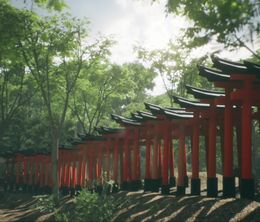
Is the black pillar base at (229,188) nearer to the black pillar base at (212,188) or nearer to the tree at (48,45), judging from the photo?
the black pillar base at (212,188)

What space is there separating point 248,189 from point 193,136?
438 cm

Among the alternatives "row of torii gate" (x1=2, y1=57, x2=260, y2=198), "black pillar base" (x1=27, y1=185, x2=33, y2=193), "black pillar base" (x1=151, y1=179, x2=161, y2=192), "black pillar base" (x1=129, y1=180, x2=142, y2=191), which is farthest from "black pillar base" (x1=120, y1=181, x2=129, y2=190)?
"black pillar base" (x1=27, y1=185, x2=33, y2=193)

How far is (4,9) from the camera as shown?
19094 millimetres

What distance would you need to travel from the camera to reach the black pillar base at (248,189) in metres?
11.0

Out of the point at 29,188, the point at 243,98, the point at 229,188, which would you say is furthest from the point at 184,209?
the point at 29,188

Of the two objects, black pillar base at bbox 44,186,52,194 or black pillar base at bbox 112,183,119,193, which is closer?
black pillar base at bbox 112,183,119,193

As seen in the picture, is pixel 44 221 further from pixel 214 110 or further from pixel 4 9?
pixel 4 9

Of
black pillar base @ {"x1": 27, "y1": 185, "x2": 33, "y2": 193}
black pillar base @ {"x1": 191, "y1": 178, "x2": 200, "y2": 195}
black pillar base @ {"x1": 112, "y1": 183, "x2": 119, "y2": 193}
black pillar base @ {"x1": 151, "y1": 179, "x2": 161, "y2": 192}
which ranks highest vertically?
black pillar base @ {"x1": 191, "y1": 178, "x2": 200, "y2": 195}

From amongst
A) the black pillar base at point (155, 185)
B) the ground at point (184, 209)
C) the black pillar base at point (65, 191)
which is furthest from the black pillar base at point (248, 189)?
the black pillar base at point (65, 191)

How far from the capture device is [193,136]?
49.7 feet

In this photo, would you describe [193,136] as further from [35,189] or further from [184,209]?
[35,189]

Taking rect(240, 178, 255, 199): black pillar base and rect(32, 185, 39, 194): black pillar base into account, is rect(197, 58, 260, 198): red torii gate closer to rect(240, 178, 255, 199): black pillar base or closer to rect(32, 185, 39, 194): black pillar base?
rect(240, 178, 255, 199): black pillar base

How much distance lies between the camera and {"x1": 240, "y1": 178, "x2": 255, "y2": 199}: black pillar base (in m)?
11.0

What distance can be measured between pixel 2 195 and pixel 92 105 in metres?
10.3
